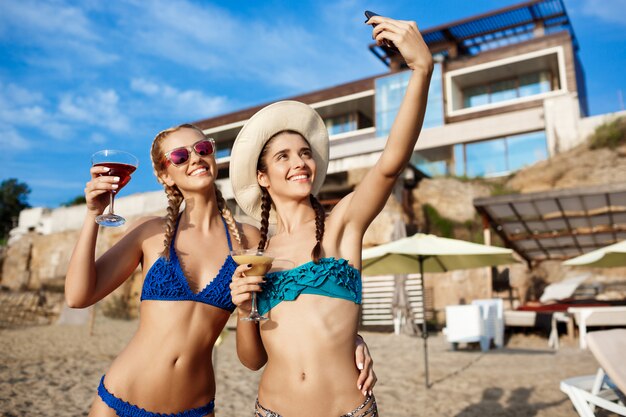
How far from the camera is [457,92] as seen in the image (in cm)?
2712

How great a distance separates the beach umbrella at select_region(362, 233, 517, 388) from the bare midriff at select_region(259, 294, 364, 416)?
6.47 meters

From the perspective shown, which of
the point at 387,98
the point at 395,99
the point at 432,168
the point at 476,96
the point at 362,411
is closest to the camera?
the point at 362,411

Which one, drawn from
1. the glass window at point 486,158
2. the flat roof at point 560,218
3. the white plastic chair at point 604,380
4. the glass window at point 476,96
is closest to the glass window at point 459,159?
the glass window at point 486,158

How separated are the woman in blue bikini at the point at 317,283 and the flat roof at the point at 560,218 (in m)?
11.0

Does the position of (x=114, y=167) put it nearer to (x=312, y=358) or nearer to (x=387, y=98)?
(x=312, y=358)

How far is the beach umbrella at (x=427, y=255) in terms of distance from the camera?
852cm

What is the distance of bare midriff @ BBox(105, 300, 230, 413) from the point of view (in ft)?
6.66

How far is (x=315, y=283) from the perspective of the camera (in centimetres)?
194

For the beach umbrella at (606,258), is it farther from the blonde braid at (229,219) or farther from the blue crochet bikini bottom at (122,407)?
the blue crochet bikini bottom at (122,407)

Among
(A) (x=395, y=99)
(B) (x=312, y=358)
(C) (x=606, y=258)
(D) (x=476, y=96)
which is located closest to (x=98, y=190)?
(B) (x=312, y=358)

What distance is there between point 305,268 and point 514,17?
90.5ft

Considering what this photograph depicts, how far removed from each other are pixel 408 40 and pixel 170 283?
1.39 meters

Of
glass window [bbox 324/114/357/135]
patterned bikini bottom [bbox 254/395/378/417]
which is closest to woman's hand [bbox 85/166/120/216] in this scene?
patterned bikini bottom [bbox 254/395/378/417]

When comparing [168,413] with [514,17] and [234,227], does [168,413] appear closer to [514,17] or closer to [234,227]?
[234,227]
